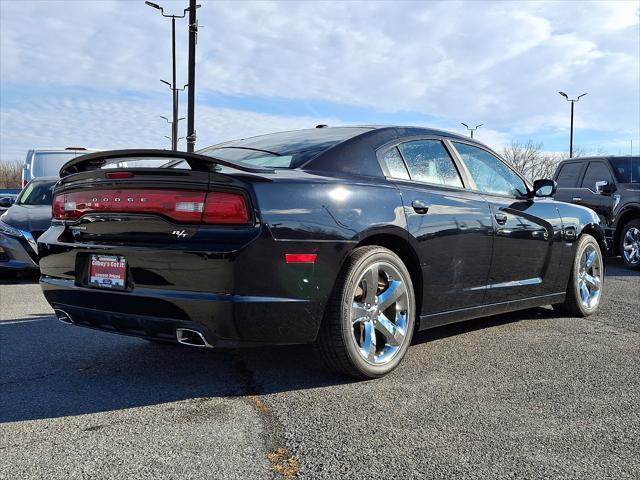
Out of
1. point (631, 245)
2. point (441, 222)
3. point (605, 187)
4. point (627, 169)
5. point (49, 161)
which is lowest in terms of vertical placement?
point (631, 245)

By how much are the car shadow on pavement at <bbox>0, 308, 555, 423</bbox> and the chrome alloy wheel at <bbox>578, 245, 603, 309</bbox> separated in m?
1.43

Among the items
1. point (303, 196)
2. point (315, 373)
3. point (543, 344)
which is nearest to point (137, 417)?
point (315, 373)

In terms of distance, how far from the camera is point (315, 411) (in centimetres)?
289

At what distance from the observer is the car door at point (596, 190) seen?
10039 millimetres

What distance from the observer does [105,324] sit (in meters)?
3.21

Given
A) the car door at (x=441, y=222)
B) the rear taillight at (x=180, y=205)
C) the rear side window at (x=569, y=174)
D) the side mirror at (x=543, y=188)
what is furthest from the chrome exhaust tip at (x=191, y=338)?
the rear side window at (x=569, y=174)

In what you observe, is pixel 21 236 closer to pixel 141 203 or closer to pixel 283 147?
pixel 283 147

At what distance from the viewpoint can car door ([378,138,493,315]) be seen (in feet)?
12.1

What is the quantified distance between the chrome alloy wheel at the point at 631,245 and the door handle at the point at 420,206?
6986mm

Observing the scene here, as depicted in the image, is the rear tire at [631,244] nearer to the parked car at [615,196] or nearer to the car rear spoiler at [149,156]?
the parked car at [615,196]

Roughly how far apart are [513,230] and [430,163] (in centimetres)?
86

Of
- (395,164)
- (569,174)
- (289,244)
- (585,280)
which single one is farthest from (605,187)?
(289,244)

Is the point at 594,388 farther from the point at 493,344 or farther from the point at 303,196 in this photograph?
the point at 303,196

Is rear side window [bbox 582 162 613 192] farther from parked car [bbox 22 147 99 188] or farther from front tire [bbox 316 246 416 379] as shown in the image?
parked car [bbox 22 147 99 188]
